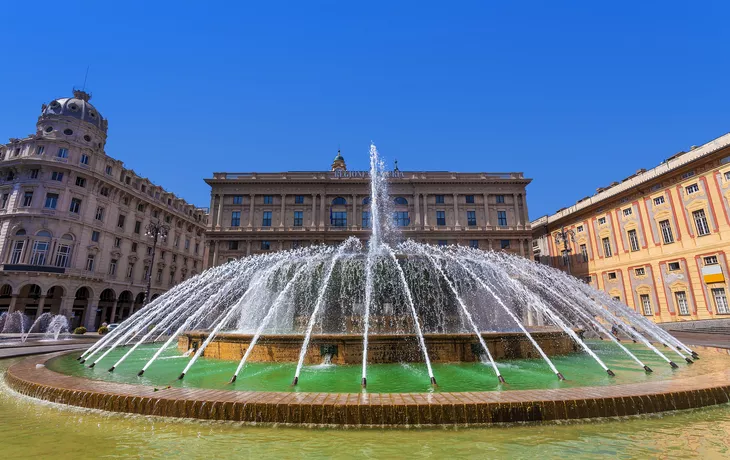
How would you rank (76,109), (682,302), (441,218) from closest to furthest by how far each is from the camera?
→ (682,302)
(76,109)
(441,218)

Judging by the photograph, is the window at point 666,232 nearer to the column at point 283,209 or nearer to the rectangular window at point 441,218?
the rectangular window at point 441,218

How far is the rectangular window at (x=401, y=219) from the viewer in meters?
43.1

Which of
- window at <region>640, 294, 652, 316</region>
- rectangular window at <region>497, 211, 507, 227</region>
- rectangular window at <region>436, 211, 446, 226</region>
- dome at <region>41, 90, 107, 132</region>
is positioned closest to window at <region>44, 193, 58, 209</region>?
dome at <region>41, 90, 107, 132</region>

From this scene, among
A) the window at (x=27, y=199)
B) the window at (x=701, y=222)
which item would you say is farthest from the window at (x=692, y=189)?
the window at (x=27, y=199)

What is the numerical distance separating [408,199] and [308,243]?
45.3 ft

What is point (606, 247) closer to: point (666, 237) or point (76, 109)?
point (666, 237)

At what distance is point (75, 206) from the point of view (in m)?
35.6

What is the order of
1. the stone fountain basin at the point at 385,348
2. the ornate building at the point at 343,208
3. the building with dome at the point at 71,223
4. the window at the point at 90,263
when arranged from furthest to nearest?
1. the ornate building at the point at 343,208
2. the window at the point at 90,263
3. the building with dome at the point at 71,223
4. the stone fountain basin at the point at 385,348

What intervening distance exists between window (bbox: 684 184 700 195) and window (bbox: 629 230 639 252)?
18.6 ft

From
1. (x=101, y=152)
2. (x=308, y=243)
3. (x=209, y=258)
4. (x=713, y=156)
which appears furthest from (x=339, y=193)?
(x=713, y=156)

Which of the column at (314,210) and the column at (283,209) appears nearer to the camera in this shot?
the column at (314,210)

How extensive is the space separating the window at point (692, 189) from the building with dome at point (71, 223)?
43.9m

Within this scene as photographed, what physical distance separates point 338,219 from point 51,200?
2939 cm

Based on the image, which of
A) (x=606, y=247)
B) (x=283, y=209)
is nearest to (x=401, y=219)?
(x=283, y=209)
